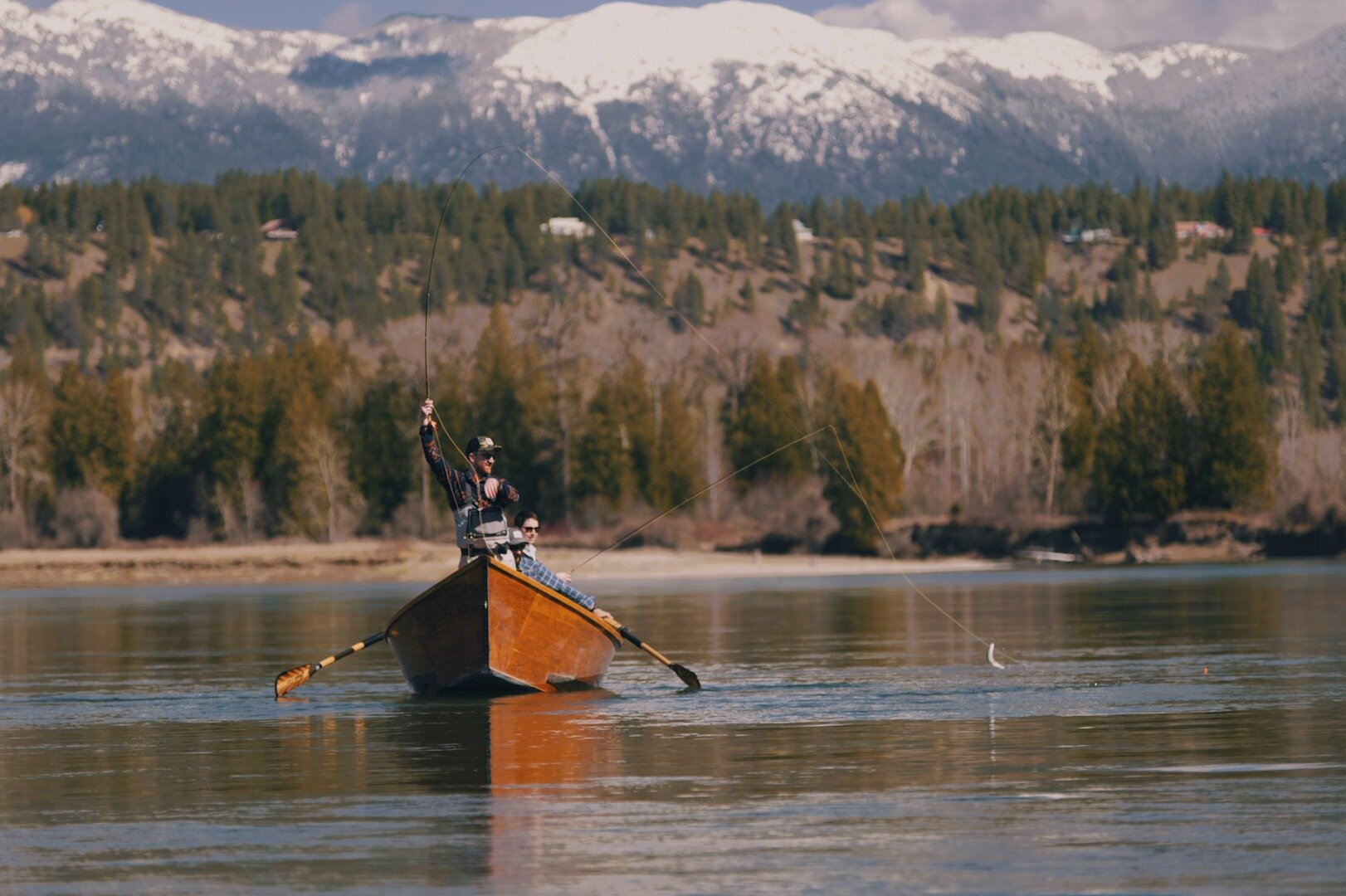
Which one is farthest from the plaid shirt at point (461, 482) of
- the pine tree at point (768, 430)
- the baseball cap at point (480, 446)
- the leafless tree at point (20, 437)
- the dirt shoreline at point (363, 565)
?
the leafless tree at point (20, 437)

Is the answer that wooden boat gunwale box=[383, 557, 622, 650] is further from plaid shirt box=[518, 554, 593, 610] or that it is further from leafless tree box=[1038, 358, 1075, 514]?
leafless tree box=[1038, 358, 1075, 514]

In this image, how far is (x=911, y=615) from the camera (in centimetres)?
4950

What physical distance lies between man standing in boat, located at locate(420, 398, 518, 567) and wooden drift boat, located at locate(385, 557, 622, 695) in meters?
0.40

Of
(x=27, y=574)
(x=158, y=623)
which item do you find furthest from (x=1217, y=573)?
(x=27, y=574)

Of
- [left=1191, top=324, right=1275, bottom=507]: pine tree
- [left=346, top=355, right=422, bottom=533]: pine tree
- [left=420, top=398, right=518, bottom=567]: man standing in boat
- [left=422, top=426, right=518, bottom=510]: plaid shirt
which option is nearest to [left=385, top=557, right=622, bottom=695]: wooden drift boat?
[left=420, top=398, right=518, bottom=567]: man standing in boat

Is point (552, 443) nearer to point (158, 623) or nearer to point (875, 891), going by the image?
point (158, 623)

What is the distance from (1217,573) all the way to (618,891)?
2756 inches

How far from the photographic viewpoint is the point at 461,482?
85.9 feet

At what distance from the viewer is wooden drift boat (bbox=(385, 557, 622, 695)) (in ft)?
84.9

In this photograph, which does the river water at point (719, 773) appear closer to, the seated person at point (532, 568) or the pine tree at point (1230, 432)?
the seated person at point (532, 568)

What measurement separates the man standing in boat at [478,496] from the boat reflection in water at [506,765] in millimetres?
1954

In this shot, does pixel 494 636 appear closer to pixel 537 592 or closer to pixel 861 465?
pixel 537 592

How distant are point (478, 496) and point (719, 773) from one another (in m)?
8.33

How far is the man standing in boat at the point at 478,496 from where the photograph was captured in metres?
25.8
